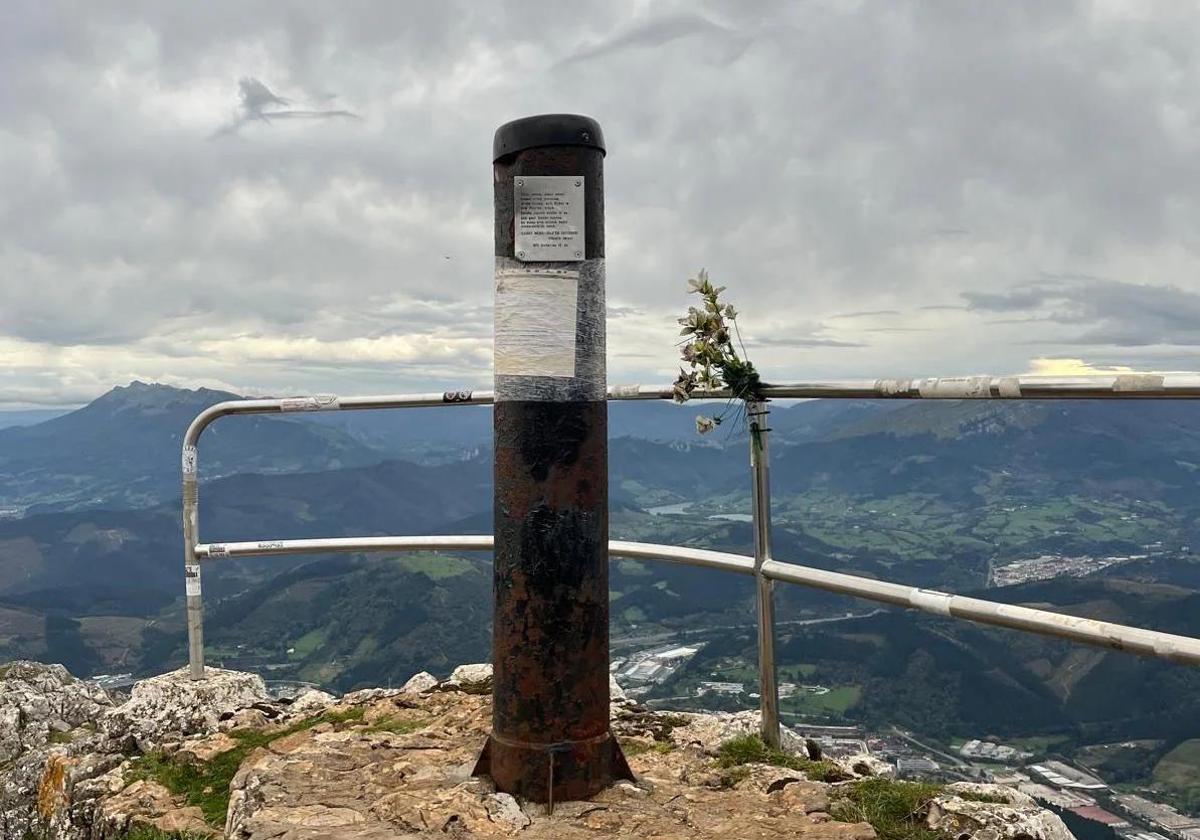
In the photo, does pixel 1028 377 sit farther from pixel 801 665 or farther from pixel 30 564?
pixel 30 564

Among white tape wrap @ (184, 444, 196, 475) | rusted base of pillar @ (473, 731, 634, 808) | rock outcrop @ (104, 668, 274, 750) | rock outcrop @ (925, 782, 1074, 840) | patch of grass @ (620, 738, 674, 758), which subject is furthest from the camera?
white tape wrap @ (184, 444, 196, 475)

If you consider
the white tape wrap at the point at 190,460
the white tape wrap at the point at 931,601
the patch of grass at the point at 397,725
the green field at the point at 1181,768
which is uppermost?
the white tape wrap at the point at 190,460

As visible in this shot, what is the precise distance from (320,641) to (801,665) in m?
39.2

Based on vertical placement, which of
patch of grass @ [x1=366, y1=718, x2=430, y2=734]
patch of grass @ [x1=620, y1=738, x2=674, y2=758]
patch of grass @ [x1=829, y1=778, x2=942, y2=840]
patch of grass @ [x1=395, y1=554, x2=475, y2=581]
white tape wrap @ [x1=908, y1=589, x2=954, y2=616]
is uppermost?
white tape wrap @ [x1=908, y1=589, x2=954, y2=616]

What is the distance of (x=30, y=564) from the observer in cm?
15150

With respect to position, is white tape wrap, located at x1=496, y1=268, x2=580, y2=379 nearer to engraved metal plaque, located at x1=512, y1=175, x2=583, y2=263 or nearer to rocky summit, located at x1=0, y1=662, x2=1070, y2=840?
engraved metal plaque, located at x1=512, y1=175, x2=583, y2=263

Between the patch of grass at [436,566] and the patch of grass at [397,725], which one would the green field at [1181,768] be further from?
the patch of grass at [436,566]

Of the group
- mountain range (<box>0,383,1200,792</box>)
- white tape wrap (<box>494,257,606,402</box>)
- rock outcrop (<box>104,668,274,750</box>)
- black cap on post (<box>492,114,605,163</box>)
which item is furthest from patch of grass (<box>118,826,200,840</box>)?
mountain range (<box>0,383,1200,792</box>)

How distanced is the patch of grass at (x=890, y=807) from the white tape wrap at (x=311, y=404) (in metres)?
3.33

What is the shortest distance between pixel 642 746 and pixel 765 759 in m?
0.57

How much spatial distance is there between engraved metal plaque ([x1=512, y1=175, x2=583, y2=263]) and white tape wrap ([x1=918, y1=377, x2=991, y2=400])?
1370 millimetres

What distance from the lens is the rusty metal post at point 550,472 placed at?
125 inches

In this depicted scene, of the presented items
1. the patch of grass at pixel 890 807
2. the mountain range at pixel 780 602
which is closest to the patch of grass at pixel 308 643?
the mountain range at pixel 780 602

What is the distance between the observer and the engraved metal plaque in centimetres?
324
